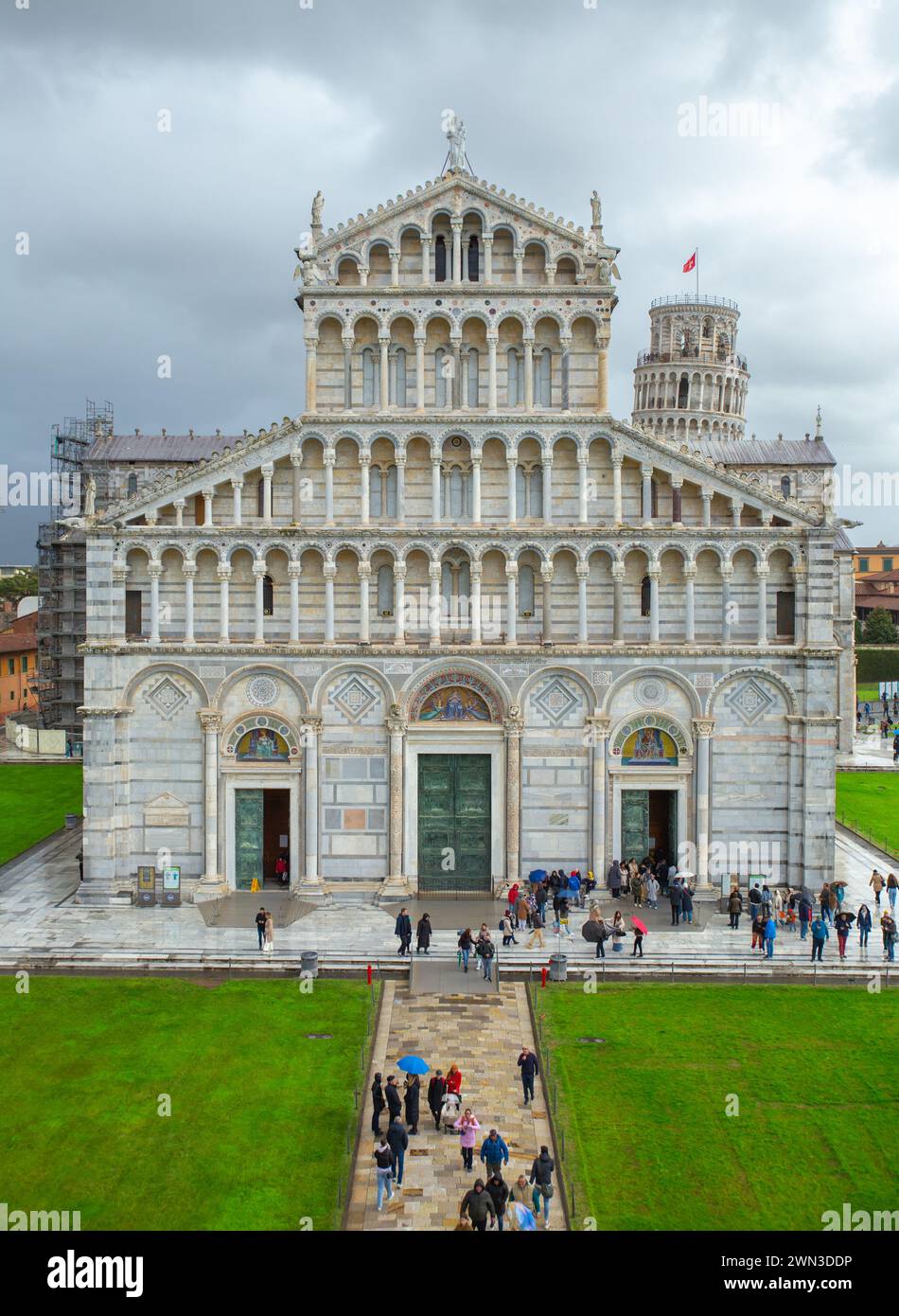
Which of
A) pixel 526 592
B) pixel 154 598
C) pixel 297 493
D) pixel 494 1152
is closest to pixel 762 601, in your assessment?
pixel 526 592

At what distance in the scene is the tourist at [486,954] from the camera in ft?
108

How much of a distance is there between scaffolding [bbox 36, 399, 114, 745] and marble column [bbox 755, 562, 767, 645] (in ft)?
160

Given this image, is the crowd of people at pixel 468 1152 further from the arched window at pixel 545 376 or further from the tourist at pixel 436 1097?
the arched window at pixel 545 376

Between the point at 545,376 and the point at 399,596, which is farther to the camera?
the point at 545,376

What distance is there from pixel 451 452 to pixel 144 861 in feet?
59.0

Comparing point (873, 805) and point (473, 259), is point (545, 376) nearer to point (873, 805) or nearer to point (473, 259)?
point (473, 259)

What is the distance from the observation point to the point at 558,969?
33.5 m

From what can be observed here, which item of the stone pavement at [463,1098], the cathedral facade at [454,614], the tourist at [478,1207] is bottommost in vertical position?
the stone pavement at [463,1098]

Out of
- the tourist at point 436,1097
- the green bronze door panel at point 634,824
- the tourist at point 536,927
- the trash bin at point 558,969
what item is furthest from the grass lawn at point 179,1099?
the green bronze door panel at point 634,824

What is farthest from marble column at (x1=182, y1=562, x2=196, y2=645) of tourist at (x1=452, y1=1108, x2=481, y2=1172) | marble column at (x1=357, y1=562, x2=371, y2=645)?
tourist at (x1=452, y1=1108, x2=481, y2=1172)

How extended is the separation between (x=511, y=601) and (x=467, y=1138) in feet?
69.2

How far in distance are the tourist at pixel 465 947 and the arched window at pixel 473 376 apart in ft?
61.0
